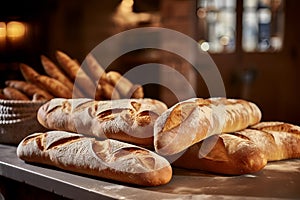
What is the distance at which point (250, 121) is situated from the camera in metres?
1.29

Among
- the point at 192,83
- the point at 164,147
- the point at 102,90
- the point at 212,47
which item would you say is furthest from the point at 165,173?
the point at 212,47

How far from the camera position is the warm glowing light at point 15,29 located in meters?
2.14

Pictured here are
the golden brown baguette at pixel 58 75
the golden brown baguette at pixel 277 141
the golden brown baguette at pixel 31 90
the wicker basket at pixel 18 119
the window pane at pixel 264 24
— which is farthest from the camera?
the window pane at pixel 264 24

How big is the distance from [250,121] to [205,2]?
2.90m

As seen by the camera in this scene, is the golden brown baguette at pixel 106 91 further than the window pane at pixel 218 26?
No

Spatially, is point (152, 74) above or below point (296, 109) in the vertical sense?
above

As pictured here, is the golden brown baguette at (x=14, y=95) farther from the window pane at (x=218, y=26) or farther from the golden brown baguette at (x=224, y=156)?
the window pane at (x=218, y=26)

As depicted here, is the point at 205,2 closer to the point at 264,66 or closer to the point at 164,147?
the point at 264,66

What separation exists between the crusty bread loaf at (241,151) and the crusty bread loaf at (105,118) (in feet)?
0.41

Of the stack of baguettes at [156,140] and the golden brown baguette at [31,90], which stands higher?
the golden brown baguette at [31,90]

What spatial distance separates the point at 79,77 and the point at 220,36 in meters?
2.64

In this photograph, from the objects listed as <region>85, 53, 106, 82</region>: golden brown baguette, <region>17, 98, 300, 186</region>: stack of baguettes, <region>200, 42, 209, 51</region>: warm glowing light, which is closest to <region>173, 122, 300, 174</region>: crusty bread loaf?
<region>17, 98, 300, 186</region>: stack of baguettes

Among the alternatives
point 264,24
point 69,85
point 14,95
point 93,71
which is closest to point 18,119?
point 14,95

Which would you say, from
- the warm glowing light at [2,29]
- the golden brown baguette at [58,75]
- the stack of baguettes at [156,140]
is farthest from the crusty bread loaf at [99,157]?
the warm glowing light at [2,29]
